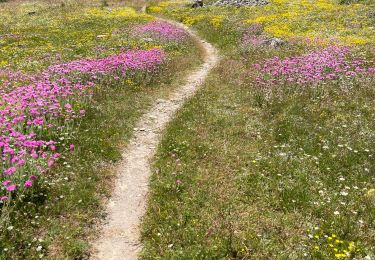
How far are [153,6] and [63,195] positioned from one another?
54.6 metres

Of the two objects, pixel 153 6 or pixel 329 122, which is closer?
pixel 329 122

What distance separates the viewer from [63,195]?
967cm

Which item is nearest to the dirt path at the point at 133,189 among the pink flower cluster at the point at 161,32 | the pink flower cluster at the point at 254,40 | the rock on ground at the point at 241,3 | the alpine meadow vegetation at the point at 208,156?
the alpine meadow vegetation at the point at 208,156

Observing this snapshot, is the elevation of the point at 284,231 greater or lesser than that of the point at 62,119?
lesser

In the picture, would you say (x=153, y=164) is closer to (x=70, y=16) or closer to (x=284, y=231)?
(x=284, y=231)

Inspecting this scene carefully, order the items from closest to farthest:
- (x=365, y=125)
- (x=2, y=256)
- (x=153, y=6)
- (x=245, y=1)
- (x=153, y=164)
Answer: (x=2, y=256)
(x=153, y=164)
(x=365, y=125)
(x=245, y=1)
(x=153, y=6)

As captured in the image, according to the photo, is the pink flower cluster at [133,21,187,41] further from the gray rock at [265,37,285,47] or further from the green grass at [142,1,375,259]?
the green grass at [142,1,375,259]

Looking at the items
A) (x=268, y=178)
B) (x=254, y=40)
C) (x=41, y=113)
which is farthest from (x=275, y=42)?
(x=41, y=113)

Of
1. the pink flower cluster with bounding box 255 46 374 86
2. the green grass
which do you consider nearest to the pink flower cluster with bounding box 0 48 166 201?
the green grass

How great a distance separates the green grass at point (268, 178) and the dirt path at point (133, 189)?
372 mm

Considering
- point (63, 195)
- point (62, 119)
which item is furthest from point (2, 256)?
point (62, 119)

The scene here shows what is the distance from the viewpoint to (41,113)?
42.1 feet

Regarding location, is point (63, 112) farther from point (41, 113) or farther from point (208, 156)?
point (208, 156)

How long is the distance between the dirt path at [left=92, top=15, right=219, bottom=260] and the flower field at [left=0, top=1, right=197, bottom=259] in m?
0.47
